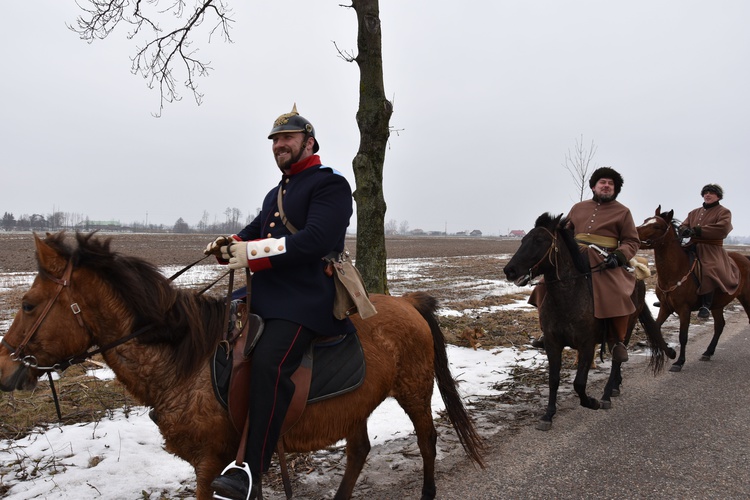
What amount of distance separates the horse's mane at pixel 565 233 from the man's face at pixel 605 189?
0.79 m

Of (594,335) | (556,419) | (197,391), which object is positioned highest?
(197,391)

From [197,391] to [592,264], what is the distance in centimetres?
496

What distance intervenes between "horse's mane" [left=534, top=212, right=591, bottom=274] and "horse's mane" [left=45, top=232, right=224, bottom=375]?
4034mm

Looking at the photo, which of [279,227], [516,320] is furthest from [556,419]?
[516,320]

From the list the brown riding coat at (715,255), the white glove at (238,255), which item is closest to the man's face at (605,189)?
the brown riding coat at (715,255)

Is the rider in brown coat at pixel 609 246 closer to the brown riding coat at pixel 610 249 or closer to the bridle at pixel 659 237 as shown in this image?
the brown riding coat at pixel 610 249

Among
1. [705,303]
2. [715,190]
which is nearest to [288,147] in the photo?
[705,303]

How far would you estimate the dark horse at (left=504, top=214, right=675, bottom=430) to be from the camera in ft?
17.1

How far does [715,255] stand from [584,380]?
5.03 meters

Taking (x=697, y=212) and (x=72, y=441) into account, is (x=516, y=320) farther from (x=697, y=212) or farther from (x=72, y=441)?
(x=72, y=441)

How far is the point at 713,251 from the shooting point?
8211 millimetres

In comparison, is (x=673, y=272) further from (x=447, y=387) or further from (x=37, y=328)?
(x=37, y=328)

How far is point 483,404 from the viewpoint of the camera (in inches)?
215

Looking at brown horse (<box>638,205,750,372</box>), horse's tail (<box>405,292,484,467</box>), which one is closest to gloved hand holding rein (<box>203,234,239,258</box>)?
horse's tail (<box>405,292,484,467</box>)
